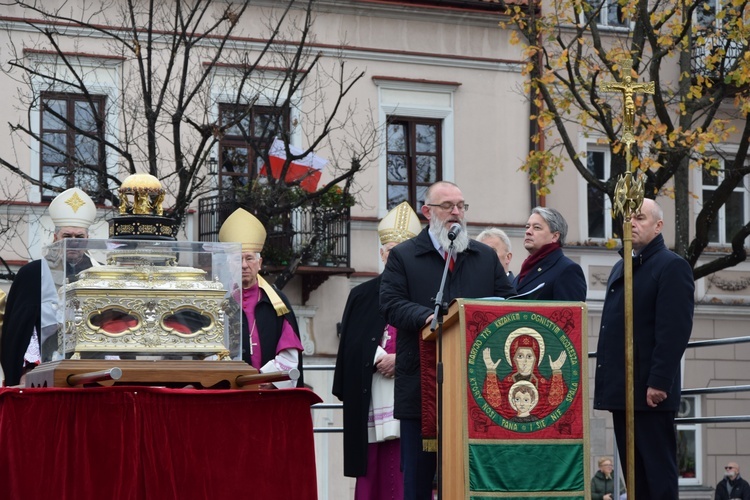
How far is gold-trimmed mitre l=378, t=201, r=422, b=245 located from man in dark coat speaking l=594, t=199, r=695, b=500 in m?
2.02

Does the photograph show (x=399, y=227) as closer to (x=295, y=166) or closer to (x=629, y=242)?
(x=629, y=242)

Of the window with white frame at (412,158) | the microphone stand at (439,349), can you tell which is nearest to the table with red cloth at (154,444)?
the microphone stand at (439,349)

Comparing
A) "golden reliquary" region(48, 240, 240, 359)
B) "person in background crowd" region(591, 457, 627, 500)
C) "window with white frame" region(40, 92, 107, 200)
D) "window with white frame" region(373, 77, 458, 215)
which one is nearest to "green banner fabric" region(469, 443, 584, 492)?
"golden reliquary" region(48, 240, 240, 359)

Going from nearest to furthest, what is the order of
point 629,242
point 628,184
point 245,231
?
point 629,242, point 628,184, point 245,231

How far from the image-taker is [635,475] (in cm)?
923

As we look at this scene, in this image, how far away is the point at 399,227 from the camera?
11078 millimetres

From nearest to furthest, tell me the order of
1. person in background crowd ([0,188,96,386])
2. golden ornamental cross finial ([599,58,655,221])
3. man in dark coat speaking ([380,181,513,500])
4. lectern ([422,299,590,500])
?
lectern ([422,299,590,500]) < man in dark coat speaking ([380,181,513,500]) < golden ornamental cross finial ([599,58,655,221]) < person in background crowd ([0,188,96,386])

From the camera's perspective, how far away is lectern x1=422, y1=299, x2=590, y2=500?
8.02 m

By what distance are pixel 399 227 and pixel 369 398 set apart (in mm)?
1441

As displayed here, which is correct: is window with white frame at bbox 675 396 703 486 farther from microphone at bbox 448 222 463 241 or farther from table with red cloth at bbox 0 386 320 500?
table with red cloth at bbox 0 386 320 500

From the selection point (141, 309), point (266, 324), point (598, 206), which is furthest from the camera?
point (598, 206)

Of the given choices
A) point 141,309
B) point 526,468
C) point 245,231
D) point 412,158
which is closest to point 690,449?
point 412,158

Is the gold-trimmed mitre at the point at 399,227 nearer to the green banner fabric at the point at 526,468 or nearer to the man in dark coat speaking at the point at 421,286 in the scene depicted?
the man in dark coat speaking at the point at 421,286

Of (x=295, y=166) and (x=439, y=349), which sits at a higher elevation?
(x=295, y=166)
